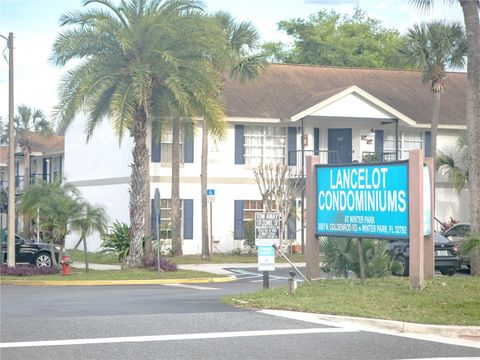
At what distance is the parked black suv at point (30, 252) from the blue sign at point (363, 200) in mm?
15359

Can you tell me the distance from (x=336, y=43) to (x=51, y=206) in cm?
4246

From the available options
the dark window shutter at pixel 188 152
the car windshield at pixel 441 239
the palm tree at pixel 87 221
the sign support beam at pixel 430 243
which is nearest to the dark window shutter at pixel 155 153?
the dark window shutter at pixel 188 152

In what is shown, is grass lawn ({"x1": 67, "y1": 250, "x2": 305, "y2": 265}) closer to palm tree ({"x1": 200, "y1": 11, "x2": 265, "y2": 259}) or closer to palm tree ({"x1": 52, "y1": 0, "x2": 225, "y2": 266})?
palm tree ({"x1": 200, "y1": 11, "x2": 265, "y2": 259})

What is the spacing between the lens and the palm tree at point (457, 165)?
43.3m

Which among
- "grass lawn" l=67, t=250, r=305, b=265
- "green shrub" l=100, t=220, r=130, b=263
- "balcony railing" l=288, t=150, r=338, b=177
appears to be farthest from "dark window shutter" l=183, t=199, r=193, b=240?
"green shrub" l=100, t=220, r=130, b=263

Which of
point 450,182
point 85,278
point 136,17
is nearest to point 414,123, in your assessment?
point 450,182

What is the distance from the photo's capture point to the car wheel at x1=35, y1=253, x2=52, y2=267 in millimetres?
32969

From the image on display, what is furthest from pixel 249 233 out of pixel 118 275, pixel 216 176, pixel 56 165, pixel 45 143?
pixel 45 143

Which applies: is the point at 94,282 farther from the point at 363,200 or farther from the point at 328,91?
the point at 328,91

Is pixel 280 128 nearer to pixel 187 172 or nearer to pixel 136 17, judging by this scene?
pixel 187 172

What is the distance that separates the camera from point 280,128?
42062mm

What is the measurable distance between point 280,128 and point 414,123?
5947mm

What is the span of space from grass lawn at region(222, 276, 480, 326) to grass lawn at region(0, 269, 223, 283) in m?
9.39

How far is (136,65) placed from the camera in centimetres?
2928
